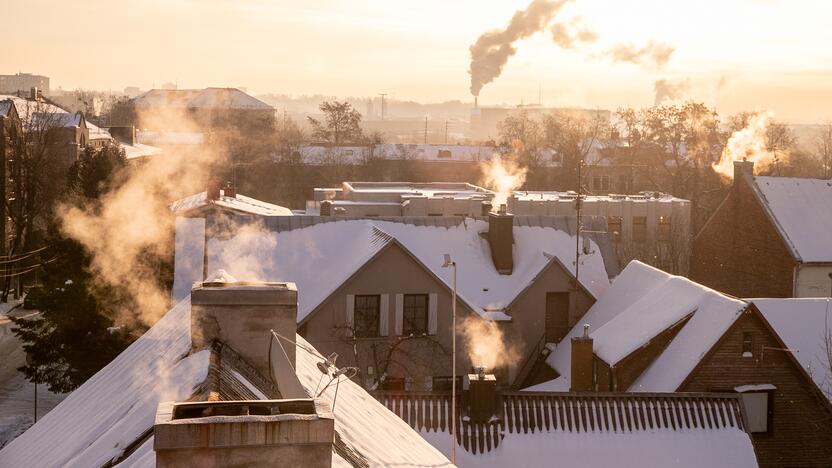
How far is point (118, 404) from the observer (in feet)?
37.4

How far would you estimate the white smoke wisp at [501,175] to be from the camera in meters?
86.2

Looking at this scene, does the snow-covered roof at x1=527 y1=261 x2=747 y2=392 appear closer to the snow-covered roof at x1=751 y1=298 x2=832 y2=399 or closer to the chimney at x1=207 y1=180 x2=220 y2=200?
the snow-covered roof at x1=751 y1=298 x2=832 y2=399

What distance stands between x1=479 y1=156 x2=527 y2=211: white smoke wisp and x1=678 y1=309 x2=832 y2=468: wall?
Answer: 200ft

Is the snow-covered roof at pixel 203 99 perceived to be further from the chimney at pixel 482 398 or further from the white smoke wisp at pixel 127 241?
the chimney at pixel 482 398

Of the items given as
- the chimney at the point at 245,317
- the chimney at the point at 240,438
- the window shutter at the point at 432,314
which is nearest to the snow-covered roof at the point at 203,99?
the window shutter at the point at 432,314

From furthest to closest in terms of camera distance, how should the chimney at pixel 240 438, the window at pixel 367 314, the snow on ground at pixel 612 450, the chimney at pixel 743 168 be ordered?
the chimney at pixel 743 168 → the window at pixel 367 314 → the snow on ground at pixel 612 450 → the chimney at pixel 240 438

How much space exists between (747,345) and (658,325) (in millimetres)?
2271

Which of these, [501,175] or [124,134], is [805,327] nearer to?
[501,175]

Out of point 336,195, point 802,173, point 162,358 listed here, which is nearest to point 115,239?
point 162,358

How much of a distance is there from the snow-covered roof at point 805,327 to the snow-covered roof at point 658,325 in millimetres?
1886

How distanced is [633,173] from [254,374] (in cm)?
7745

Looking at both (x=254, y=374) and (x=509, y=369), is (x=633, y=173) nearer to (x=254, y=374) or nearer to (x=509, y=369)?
(x=509, y=369)

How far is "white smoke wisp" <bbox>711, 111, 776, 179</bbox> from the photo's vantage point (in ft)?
219

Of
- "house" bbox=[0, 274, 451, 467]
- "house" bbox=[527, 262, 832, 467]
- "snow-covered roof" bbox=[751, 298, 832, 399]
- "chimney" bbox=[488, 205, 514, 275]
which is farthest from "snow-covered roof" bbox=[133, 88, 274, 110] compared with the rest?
"house" bbox=[0, 274, 451, 467]
